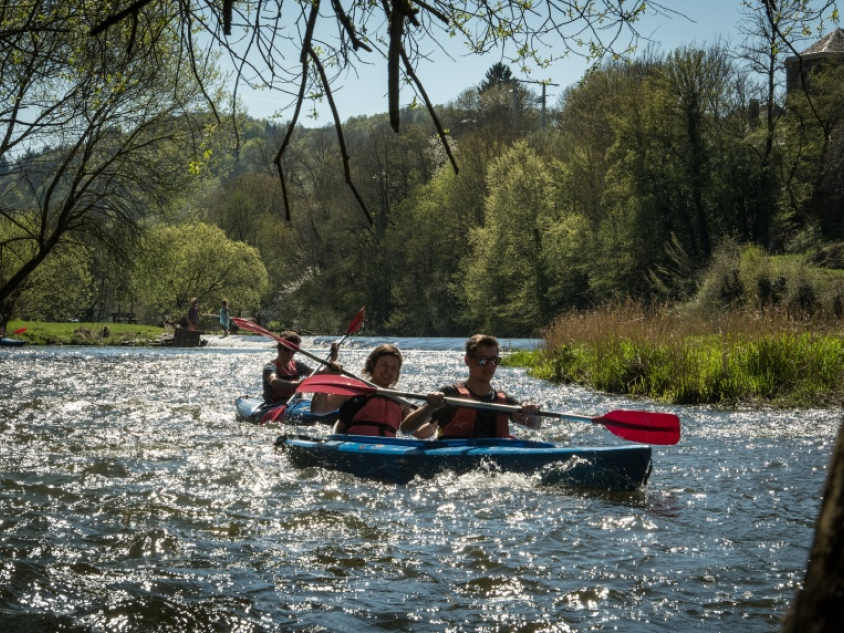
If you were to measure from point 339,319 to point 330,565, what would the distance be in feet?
136

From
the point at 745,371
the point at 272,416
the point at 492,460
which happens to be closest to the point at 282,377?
the point at 272,416

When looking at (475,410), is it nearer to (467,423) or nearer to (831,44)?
(467,423)

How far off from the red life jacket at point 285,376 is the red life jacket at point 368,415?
2.51m

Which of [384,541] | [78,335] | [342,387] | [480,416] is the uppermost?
[342,387]

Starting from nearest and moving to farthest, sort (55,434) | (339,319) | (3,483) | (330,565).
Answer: (330,565) < (3,483) < (55,434) < (339,319)

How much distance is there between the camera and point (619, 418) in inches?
267

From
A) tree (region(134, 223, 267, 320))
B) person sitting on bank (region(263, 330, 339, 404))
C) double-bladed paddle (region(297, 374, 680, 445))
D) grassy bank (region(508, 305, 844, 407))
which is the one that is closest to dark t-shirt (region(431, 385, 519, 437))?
double-bladed paddle (region(297, 374, 680, 445))

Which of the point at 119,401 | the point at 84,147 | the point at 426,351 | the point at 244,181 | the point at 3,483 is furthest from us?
the point at 244,181

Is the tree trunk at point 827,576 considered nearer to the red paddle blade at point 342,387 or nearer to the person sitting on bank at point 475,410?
the person sitting on bank at point 475,410

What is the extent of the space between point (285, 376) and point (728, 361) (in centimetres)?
548

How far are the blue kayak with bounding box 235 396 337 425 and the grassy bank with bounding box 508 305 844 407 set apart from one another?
15.5 ft

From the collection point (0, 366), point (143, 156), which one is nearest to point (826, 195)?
point (143, 156)

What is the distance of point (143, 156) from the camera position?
1652 centimetres

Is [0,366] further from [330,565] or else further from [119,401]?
[330,565]
